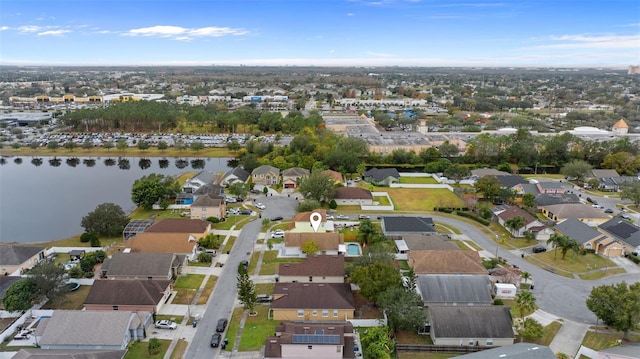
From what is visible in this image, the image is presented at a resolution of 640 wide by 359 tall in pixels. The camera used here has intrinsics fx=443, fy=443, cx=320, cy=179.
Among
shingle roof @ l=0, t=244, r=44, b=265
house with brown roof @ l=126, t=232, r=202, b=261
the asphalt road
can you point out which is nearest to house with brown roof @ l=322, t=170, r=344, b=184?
the asphalt road

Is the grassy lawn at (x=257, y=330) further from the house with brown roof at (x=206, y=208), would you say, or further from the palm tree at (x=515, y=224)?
the palm tree at (x=515, y=224)

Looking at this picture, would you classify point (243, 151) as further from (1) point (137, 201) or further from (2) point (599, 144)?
(2) point (599, 144)

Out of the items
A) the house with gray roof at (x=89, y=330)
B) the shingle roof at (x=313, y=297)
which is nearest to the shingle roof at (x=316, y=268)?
the shingle roof at (x=313, y=297)

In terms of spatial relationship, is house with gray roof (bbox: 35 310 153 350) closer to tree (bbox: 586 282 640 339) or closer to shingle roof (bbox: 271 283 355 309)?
shingle roof (bbox: 271 283 355 309)

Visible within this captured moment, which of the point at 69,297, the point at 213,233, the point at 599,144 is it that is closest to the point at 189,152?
the point at 213,233

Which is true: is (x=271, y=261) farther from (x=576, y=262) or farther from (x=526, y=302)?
(x=576, y=262)

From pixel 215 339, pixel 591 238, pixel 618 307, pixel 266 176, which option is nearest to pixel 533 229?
pixel 591 238
